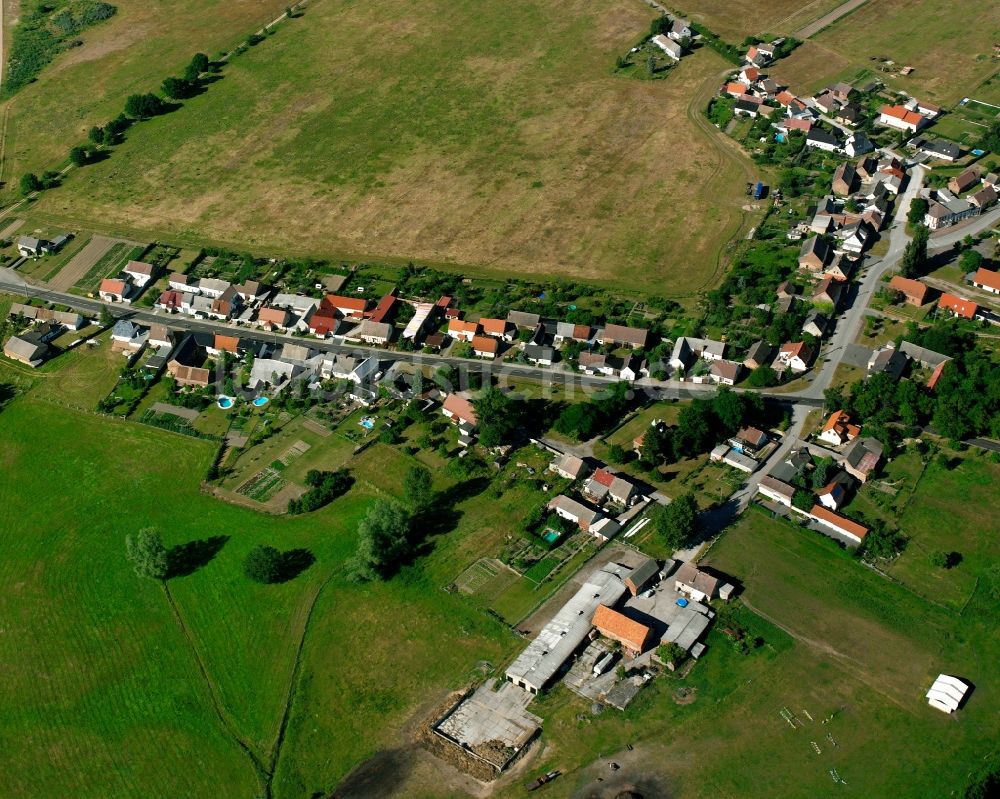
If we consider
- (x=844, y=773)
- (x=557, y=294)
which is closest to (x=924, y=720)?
(x=844, y=773)

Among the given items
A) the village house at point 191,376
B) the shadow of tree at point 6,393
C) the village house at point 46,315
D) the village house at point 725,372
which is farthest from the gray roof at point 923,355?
the shadow of tree at point 6,393

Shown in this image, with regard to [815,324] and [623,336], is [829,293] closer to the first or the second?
[815,324]

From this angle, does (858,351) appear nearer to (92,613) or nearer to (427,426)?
(427,426)

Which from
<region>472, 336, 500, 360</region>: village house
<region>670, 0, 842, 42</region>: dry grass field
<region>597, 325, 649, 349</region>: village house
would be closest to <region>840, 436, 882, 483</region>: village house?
<region>597, 325, 649, 349</region>: village house

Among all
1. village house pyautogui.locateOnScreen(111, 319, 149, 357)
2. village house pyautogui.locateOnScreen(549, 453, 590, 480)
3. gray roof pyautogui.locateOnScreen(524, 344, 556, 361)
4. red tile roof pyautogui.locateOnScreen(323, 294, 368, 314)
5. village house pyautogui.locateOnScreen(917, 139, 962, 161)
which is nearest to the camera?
village house pyautogui.locateOnScreen(549, 453, 590, 480)

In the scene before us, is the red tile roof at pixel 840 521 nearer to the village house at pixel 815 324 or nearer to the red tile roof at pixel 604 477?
the red tile roof at pixel 604 477

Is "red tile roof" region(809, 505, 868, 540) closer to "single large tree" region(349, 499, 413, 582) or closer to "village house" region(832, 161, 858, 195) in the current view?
"single large tree" region(349, 499, 413, 582)
